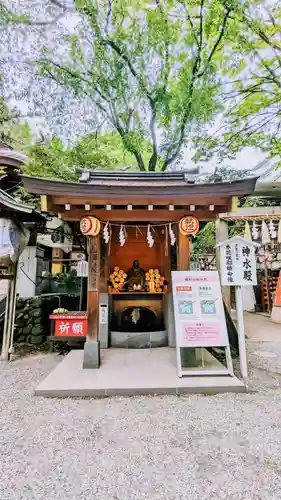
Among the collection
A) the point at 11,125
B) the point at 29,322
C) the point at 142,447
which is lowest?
the point at 142,447

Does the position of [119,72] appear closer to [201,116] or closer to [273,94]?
[201,116]

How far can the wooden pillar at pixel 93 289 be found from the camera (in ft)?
15.4

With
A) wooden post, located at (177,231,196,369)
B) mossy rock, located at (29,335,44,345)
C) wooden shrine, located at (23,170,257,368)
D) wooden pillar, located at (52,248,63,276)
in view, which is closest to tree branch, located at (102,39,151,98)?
wooden shrine, located at (23,170,257,368)

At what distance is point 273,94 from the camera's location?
9219 mm

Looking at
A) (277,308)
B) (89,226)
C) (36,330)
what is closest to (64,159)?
(89,226)

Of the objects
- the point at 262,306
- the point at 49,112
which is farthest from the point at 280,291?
the point at 49,112

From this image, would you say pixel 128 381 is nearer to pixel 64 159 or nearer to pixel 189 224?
pixel 189 224

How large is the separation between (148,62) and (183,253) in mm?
7391

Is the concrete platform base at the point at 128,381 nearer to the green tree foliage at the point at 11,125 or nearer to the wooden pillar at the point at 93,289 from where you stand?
the wooden pillar at the point at 93,289

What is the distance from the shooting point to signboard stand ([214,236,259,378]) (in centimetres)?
456

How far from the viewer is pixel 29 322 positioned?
7125 mm

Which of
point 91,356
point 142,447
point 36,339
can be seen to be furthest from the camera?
point 36,339

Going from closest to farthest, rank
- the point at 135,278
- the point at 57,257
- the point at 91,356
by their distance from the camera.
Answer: the point at 91,356, the point at 135,278, the point at 57,257

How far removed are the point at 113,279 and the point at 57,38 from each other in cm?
788
